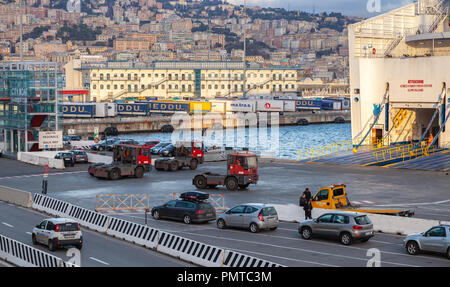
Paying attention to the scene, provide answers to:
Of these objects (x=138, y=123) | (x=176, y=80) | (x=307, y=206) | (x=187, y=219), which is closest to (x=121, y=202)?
(x=187, y=219)

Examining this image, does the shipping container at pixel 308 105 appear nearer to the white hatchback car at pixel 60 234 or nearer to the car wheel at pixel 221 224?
the car wheel at pixel 221 224

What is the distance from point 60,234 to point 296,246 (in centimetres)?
782

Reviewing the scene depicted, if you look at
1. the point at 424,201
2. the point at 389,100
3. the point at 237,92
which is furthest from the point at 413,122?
the point at 237,92

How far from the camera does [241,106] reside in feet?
403

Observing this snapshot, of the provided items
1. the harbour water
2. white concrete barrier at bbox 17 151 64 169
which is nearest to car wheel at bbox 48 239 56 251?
white concrete barrier at bbox 17 151 64 169

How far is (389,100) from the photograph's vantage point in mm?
54406

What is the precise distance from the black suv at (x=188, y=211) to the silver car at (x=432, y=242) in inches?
335

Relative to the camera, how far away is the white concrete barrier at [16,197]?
33.9 meters

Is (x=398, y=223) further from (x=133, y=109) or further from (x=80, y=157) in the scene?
(x=133, y=109)

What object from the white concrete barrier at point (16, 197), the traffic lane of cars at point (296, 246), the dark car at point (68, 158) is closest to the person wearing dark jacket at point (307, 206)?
the traffic lane of cars at point (296, 246)

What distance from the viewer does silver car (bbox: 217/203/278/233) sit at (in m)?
26.8

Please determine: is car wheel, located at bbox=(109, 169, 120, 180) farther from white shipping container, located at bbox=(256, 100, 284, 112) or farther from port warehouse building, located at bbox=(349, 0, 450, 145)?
white shipping container, located at bbox=(256, 100, 284, 112)

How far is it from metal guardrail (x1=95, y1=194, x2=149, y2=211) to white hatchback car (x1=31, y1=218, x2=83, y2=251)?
26.1 feet
